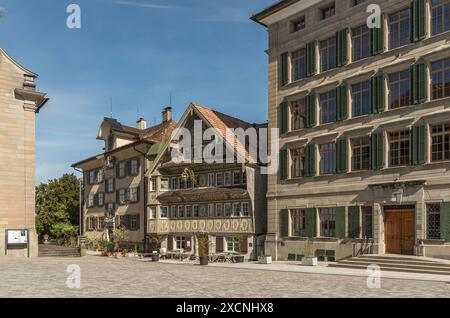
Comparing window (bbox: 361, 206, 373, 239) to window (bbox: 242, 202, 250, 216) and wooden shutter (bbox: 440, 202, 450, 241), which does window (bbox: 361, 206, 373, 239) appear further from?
window (bbox: 242, 202, 250, 216)

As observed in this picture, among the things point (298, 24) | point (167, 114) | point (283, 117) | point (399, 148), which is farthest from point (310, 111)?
point (167, 114)

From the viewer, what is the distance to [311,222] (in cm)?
3111

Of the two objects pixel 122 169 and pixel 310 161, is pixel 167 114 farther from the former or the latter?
pixel 310 161

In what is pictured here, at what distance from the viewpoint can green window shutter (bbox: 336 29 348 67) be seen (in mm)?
29719

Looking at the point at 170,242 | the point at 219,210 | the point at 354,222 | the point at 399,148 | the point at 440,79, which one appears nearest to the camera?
the point at 440,79

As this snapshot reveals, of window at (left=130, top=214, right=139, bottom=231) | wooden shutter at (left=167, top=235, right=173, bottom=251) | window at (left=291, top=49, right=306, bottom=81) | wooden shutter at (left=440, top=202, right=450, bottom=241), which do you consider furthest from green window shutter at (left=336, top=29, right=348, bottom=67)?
window at (left=130, top=214, right=139, bottom=231)

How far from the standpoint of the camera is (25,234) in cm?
3453

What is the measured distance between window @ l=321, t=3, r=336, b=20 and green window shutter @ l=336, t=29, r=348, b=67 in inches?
73.6

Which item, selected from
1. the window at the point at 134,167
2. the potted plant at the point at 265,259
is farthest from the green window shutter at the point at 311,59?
the window at the point at 134,167

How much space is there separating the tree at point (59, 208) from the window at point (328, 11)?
134ft

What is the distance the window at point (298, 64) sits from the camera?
3262cm

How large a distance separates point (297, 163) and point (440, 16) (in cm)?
1231
